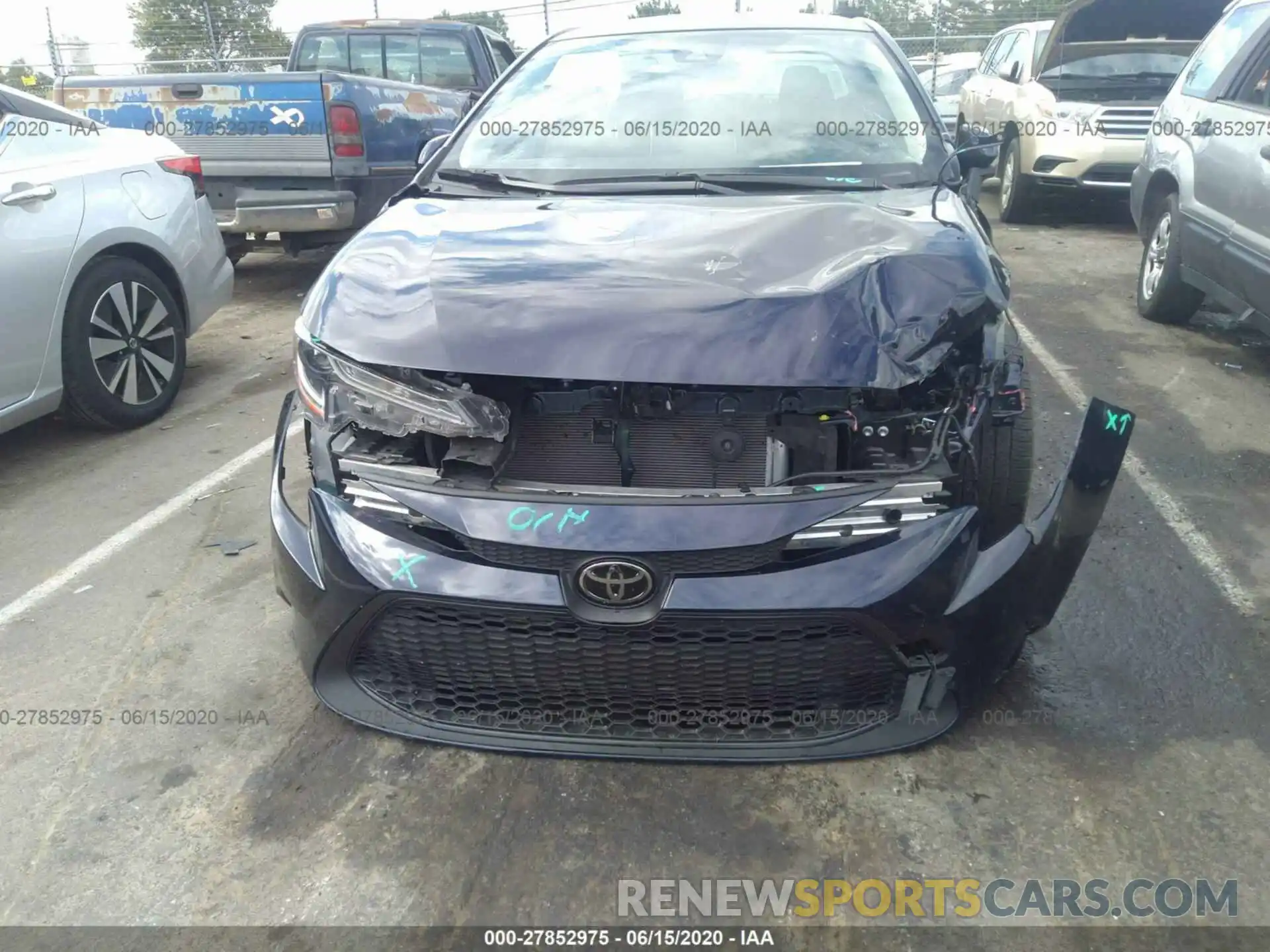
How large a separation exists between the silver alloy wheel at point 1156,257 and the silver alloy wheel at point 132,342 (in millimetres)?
5374

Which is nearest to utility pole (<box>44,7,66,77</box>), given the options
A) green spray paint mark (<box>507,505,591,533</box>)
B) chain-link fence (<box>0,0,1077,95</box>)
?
chain-link fence (<box>0,0,1077,95</box>)

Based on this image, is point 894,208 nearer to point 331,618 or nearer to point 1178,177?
point 331,618

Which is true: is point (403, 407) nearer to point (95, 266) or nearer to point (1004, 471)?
point (1004, 471)

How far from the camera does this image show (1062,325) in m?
6.10

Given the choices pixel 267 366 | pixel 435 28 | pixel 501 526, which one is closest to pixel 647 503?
pixel 501 526

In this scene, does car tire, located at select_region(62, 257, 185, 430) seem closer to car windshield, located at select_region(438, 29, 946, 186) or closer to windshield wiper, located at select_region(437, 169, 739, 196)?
car windshield, located at select_region(438, 29, 946, 186)

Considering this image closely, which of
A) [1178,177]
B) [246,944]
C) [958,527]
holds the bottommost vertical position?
[246,944]

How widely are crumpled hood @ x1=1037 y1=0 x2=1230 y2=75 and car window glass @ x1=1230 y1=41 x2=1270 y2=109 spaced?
14.1 ft

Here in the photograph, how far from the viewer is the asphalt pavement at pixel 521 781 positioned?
2.12 m

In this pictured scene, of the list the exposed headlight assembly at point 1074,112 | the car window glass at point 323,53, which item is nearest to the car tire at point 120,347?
the car window glass at point 323,53

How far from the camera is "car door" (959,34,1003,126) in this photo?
427 inches

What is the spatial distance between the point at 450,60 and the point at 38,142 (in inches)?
203

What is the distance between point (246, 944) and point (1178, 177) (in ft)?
19.0

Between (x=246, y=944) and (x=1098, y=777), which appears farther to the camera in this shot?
(x=1098, y=777)
